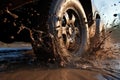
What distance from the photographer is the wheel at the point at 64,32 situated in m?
4.56

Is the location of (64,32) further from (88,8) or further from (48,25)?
(88,8)

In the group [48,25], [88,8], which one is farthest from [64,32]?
[88,8]

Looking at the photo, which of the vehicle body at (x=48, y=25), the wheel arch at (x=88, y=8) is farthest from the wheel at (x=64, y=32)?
the wheel arch at (x=88, y=8)

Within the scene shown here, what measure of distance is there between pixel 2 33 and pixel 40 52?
1.05 m

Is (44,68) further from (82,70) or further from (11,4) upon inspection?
(11,4)

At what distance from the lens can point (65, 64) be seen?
452cm

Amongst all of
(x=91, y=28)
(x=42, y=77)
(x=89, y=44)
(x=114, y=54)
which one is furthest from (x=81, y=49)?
(x=42, y=77)

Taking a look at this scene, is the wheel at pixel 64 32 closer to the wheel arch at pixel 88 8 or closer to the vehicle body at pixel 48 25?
the vehicle body at pixel 48 25

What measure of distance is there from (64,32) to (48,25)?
52 centimetres

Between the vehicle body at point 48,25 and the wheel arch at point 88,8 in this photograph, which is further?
the wheel arch at point 88,8

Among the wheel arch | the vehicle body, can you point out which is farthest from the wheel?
the wheel arch

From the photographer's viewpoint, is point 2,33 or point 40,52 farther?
point 2,33

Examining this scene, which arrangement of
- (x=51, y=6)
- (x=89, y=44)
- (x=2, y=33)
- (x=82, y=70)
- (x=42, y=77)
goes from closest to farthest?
(x=42, y=77), (x=82, y=70), (x=51, y=6), (x=2, y=33), (x=89, y=44)

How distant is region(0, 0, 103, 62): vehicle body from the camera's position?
455 centimetres
